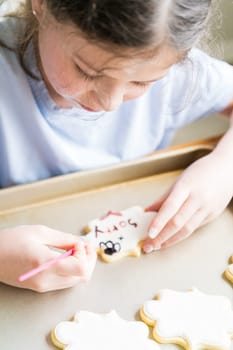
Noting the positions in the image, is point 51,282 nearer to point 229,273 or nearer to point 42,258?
point 42,258

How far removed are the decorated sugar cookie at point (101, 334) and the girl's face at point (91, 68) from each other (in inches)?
8.8

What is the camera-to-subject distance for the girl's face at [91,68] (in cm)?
56

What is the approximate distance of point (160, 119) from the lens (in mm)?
883

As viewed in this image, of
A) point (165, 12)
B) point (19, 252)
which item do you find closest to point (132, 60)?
point (165, 12)

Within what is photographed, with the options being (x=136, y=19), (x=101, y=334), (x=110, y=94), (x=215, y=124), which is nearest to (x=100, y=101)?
(x=110, y=94)

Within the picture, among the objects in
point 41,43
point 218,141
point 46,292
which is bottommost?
point 46,292

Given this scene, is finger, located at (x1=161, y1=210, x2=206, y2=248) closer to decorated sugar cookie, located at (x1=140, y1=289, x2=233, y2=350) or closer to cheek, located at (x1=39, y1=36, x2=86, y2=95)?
decorated sugar cookie, located at (x1=140, y1=289, x2=233, y2=350)

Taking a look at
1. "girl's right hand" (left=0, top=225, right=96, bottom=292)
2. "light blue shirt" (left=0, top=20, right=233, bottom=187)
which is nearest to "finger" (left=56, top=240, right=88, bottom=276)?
"girl's right hand" (left=0, top=225, right=96, bottom=292)

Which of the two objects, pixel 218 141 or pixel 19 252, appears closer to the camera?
pixel 19 252

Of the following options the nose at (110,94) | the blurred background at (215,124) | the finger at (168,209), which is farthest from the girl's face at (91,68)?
the blurred background at (215,124)

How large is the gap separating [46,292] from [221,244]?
0.22 metres

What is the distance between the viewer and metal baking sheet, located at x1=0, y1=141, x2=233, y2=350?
630mm

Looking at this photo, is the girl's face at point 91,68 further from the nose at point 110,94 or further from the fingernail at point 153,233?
the fingernail at point 153,233

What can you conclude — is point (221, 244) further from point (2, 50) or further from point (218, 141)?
point (2, 50)
